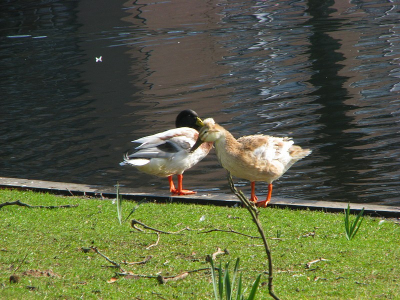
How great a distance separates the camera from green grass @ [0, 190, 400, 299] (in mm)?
4047

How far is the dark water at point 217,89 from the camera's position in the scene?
8.70 m

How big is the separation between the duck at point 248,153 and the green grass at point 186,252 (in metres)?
0.51

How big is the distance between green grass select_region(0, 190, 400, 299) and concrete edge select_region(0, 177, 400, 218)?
0.23 metres

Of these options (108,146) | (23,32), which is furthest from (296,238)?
(23,32)

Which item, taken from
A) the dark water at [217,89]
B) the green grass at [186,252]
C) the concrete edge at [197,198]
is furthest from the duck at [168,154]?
the green grass at [186,252]

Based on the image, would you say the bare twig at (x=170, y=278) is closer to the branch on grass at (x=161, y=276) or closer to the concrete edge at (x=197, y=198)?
the branch on grass at (x=161, y=276)

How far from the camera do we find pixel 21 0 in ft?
115

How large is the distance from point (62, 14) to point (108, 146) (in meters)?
21.8

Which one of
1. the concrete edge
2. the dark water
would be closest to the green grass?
the concrete edge

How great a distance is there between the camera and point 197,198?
6.65m

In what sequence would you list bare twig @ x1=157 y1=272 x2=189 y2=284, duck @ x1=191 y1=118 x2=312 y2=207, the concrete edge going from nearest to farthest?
bare twig @ x1=157 y1=272 x2=189 y2=284 → the concrete edge → duck @ x1=191 y1=118 x2=312 y2=207

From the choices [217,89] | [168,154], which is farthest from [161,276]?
[217,89]

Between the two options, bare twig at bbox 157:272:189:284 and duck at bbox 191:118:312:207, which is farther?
duck at bbox 191:118:312:207

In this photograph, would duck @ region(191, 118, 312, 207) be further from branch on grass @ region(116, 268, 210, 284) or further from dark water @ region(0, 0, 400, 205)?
branch on grass @ region(116, 268, 210, 284)
